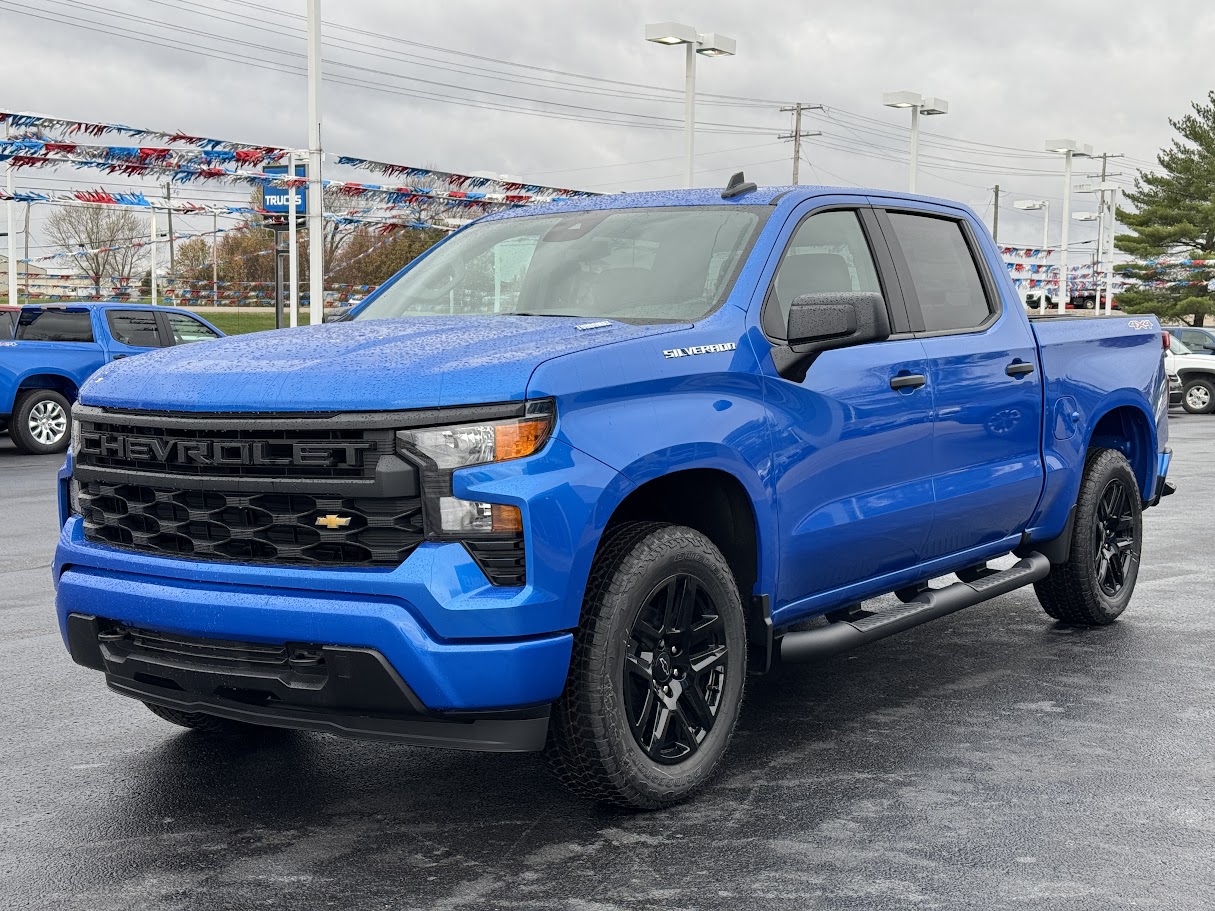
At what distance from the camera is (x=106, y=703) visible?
18.4 ft

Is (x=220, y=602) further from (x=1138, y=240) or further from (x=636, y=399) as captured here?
(x=1138, y=240)

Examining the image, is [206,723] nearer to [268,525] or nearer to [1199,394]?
[268,525]

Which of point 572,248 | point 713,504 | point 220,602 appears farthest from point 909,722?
point 220,602

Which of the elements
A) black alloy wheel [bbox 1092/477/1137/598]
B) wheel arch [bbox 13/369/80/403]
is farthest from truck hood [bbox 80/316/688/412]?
wheel arch [bbox 13/369/80/403]

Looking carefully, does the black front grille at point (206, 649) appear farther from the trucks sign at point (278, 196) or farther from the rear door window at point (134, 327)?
the trucks sign at point (278, 196)

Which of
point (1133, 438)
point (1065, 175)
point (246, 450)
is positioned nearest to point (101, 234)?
point (1065, 175)

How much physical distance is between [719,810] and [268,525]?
160 cm

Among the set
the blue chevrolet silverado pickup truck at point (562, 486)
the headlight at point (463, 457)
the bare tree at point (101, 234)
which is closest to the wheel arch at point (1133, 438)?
the blue chevrolet silverado pickup truck at point (562, 486)

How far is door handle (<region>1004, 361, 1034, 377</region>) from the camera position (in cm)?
584

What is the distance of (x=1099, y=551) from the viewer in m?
6.96

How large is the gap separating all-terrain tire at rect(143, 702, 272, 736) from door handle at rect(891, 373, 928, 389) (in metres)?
2.57

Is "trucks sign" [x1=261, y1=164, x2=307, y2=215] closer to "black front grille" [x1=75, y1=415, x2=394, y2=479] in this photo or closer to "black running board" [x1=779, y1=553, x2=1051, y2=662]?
"black running board" [x1=779, y1=553, x2=1051, y2=662]

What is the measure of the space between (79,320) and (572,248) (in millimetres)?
13912

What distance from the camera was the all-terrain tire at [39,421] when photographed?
17.2 m
